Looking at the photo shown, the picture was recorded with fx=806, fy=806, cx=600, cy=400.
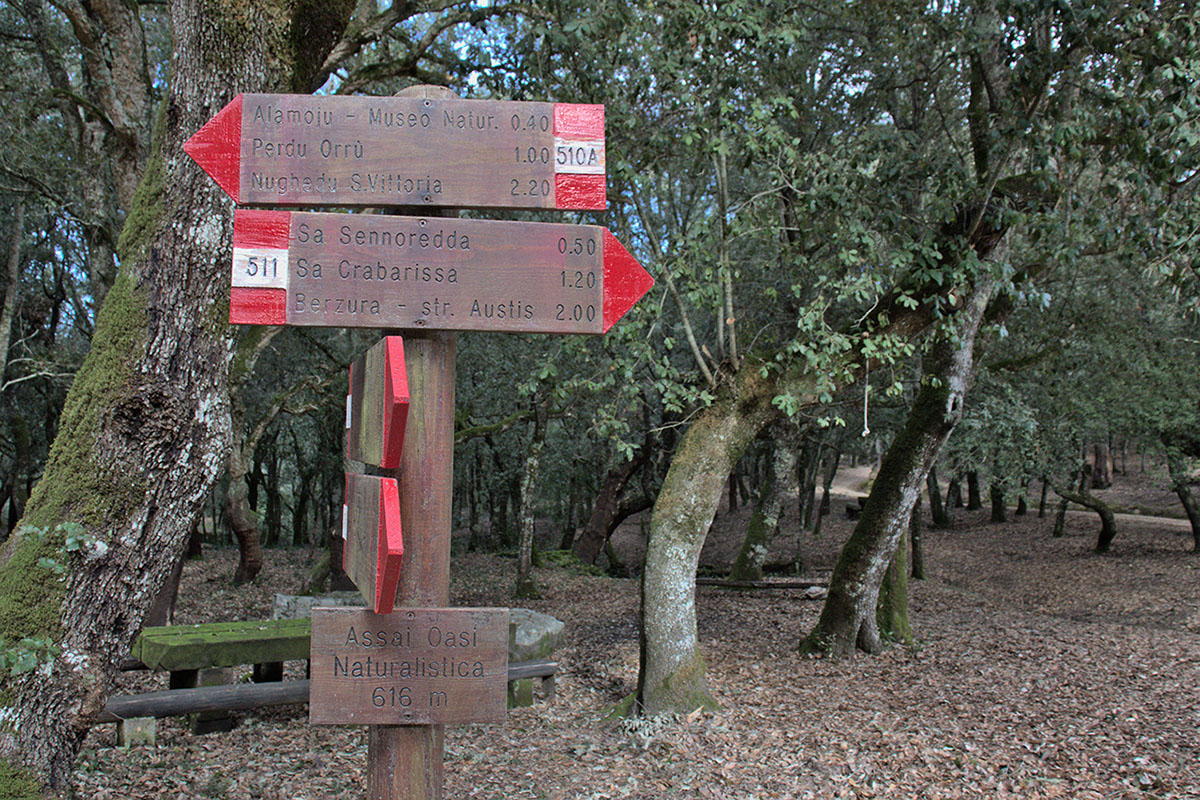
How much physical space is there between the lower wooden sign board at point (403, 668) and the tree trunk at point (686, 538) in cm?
441

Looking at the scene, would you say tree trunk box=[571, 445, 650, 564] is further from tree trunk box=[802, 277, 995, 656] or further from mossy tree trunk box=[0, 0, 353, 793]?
mossy tree trunk box=[0, 0, 353, 793]

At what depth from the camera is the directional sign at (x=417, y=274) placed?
8.04ft

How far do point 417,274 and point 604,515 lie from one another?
50.4 ft

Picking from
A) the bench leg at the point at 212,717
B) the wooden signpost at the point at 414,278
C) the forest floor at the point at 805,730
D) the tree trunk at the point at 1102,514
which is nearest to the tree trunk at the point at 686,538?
the forest floor at the point at 805,730

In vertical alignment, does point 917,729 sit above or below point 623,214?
below

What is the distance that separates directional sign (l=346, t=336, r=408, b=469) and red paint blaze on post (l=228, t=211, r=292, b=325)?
0.32 m

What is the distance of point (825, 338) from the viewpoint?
6648mm

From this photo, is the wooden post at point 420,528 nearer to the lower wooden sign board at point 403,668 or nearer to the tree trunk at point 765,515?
the lower wooden sign board at point 403,668

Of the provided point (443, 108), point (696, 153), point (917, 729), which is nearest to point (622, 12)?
point (696, 153)

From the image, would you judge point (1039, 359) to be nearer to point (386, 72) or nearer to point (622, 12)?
point (622, 12)

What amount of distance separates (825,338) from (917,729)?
10.2ft

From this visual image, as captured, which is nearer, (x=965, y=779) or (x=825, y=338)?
(x=965, y=779)

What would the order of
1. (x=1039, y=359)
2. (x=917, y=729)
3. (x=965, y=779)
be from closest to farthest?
(x=965, y=779), (x=917, y=729), (x=1039, y=359)

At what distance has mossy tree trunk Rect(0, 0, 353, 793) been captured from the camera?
3.32 m
